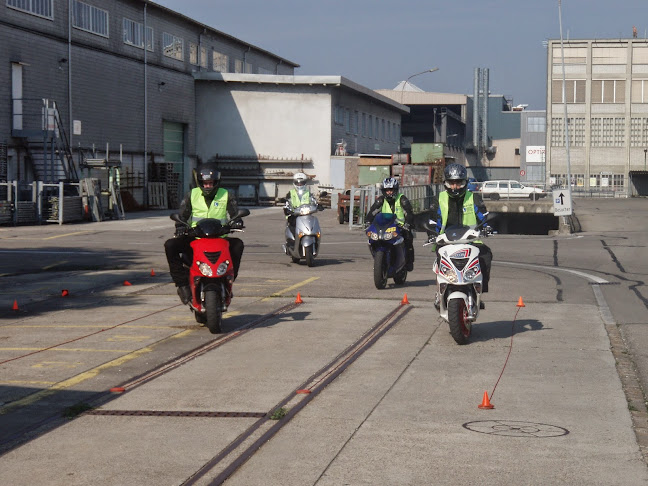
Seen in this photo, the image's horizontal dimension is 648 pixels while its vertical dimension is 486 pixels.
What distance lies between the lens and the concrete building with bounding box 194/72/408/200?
56.8m

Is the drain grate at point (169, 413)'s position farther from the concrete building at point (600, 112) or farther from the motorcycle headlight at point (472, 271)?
the concrete building at point (600, 112)

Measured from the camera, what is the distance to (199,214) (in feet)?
39.2

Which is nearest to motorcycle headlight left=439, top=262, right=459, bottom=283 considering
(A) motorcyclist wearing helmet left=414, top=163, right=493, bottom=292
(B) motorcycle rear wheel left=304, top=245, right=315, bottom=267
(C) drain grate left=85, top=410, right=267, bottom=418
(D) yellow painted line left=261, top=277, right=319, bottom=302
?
(A) motorcyclist wearing helmet left=414, top=163, right=493, bottom=292

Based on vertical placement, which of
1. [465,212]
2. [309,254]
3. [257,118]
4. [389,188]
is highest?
[257,118]

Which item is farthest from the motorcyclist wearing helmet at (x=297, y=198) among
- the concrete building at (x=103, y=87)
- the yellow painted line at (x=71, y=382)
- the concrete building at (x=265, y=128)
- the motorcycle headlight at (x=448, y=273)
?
the concrete building at (x=265, y=128)

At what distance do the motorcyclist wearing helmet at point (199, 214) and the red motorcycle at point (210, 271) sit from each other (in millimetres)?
241

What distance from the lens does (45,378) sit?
884 cm

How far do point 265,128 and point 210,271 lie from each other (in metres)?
46.7

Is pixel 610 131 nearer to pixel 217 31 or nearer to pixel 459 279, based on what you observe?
pixel 217 31

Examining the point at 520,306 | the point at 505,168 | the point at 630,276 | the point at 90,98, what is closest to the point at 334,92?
the point at 90,98

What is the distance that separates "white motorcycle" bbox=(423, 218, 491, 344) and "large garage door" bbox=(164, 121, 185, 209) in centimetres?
4152

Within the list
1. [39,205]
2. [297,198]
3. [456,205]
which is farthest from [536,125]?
[456,205]

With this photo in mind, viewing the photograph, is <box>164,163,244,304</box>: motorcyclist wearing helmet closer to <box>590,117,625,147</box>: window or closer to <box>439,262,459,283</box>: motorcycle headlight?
<box>439,262,459,283</box>: motorcycle headlight

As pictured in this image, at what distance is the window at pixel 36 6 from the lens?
3919 cm
